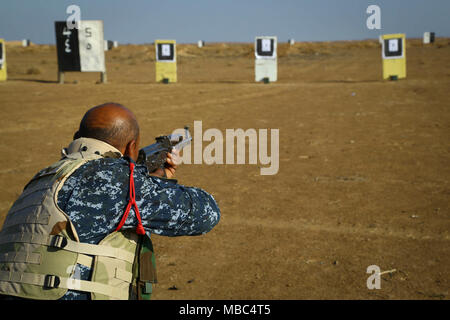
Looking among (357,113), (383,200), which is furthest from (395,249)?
(357,113)

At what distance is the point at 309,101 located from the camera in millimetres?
13078

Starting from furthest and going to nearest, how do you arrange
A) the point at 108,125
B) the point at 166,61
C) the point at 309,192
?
the point at 166,61 < the point at 309,192 < the point at 108,125

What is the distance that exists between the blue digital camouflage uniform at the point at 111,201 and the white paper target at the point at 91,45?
16.2 meters

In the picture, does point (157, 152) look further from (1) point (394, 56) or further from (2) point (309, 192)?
(1) point (394, 56)

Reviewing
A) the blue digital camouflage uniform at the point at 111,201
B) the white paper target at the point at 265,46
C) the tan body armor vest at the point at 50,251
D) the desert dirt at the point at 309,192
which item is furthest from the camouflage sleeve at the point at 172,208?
the white paper target at the point at 265,46

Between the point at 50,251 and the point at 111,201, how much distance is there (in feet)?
0.93

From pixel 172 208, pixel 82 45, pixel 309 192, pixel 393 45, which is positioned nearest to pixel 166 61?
pixel 82 45

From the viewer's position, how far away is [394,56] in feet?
58.6

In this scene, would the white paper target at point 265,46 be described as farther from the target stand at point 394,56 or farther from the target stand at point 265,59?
the target stand at point 394,56

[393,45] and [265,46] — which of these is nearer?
[393,45]

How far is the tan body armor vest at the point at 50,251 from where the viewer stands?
187 cm

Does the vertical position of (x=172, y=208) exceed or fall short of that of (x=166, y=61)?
it falls short

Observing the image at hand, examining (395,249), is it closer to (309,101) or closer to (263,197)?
(263,197)

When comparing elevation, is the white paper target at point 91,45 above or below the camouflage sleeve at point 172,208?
above
